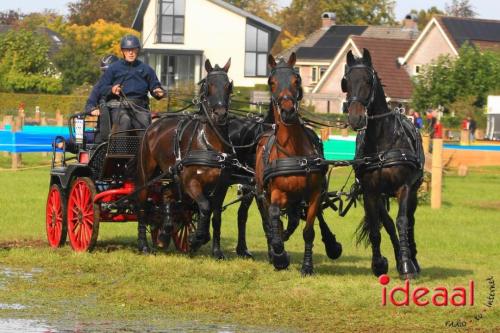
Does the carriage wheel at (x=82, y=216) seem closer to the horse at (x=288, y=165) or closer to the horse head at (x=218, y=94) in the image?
the horse head at (x=218, y=94)

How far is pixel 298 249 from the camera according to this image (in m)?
17.9

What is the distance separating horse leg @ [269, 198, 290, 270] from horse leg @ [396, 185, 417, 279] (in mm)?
1264

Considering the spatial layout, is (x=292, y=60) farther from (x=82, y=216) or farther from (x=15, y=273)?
(x=82, y=216)

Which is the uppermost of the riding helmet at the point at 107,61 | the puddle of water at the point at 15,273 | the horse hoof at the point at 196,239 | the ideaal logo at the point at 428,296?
the riding helmet at the point at 107,61

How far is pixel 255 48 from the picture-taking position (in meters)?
86.4

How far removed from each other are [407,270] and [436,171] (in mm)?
10924

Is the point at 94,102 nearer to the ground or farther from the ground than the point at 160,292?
farther from the ground

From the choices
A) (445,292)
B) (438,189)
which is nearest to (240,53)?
(438,189)

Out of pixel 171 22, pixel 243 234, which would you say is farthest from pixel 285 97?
pixel 171 22

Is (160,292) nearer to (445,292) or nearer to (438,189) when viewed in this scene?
(445,292)

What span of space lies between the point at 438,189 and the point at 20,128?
17858 millimetres

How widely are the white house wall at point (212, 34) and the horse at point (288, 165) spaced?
7300 centimetres

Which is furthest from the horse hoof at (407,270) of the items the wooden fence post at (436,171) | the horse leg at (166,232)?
the wooden fence post at (436,171)

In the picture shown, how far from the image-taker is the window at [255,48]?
283ft
